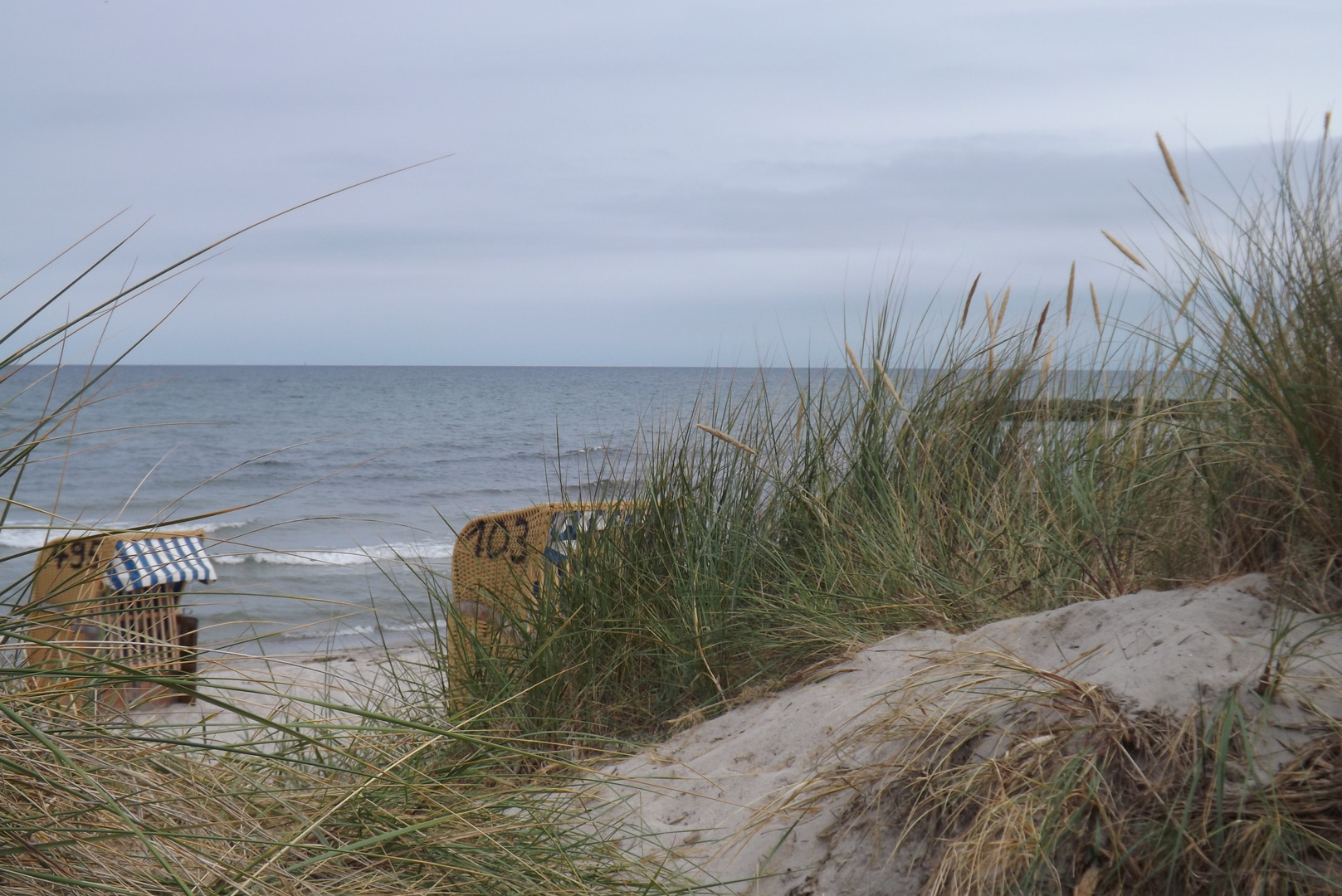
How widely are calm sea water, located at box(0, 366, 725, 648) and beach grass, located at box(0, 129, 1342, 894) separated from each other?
31 centimetres

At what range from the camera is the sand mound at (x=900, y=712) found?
166cm

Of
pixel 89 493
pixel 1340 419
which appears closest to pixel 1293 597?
pixel 1340 419

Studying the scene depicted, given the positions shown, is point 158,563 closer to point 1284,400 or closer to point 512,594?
point 512,594

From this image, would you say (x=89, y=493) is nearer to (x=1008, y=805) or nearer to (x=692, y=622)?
(x=692, y=622)

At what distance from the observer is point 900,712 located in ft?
6.32

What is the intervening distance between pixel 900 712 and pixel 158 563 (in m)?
2.13

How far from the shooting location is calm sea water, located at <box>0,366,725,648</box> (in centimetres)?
273

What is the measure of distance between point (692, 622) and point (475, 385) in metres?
63.8

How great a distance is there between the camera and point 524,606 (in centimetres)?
322

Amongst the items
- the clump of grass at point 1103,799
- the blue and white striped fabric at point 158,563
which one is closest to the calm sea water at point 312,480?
the blue and white striped fabric at point 158,563

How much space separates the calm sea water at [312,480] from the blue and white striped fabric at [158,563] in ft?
0.29

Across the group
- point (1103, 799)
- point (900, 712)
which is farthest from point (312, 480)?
point (1103, 799)

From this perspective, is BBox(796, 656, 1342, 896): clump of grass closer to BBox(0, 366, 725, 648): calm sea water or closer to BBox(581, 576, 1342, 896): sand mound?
BBox(581, 576, 1342, 896): sand mound

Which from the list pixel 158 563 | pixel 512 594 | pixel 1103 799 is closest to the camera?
pixel 1103 799
